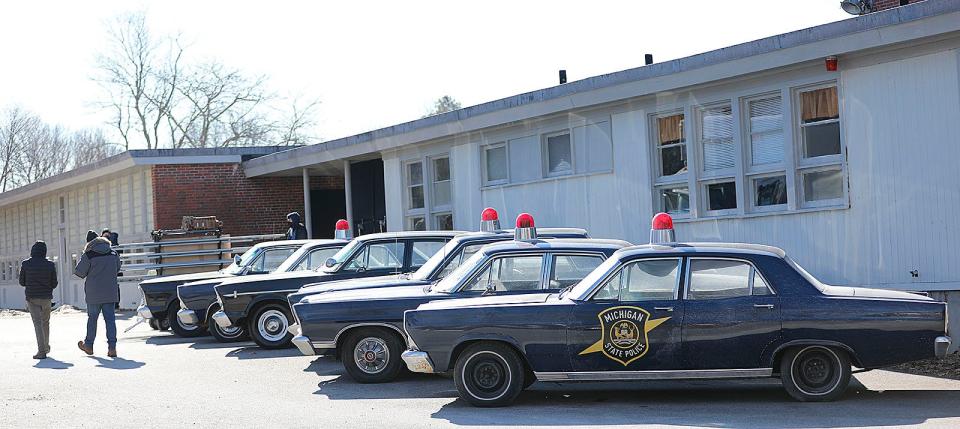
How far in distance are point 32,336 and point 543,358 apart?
45.4 feet

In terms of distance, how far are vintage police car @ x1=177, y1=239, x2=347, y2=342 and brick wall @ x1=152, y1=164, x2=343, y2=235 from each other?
1170cm

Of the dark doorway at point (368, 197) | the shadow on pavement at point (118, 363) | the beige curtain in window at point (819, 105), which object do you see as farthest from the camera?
the dark doorway at point (368, 197)

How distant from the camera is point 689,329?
9.86 m

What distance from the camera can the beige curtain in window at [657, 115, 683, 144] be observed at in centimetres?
1588

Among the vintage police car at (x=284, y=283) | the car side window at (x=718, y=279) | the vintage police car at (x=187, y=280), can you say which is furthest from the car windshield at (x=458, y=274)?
the vintage police car at (x=187, y=280)

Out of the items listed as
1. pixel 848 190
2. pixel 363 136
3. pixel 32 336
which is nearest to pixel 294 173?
pixel 363 136

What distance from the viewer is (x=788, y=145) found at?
14.2 metres

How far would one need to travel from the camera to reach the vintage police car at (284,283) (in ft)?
51.0

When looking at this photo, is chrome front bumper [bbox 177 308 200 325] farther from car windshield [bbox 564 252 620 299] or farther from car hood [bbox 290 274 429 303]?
car windshield [bbox 564 252 620 299]

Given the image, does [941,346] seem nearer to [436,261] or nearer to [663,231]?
[663,231]

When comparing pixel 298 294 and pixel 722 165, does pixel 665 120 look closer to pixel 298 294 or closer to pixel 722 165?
pixel 722 165

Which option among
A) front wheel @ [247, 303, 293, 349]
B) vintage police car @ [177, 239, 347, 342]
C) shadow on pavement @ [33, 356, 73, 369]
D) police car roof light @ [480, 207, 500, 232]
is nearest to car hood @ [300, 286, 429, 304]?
police car roof light @ [480, 207, 500, 232]

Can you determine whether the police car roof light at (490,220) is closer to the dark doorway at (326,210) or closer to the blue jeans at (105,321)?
the blue jeans at (105,321)

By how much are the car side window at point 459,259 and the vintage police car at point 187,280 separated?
5517mm
